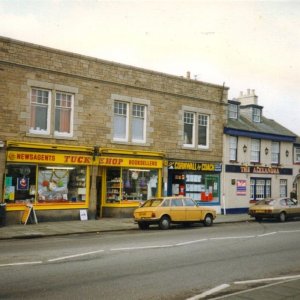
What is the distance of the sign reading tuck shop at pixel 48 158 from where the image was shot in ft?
68.9

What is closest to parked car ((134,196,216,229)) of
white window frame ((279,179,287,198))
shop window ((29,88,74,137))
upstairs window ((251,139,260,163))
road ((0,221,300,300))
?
Result: road ((0,221,300,300))

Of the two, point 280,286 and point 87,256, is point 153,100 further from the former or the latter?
point 280,286

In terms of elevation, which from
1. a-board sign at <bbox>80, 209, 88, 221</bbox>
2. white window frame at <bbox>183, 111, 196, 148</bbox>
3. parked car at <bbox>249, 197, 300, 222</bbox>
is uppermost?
white window frame at <bbox>183, 111, 196, 148</bbox>

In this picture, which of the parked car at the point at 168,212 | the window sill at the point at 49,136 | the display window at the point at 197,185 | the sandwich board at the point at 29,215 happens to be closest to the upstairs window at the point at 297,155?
the display window at the point at 197,185

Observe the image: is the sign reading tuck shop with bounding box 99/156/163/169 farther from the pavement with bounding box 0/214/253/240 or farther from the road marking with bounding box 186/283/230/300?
the road marking with bounding box 186/283/230/300

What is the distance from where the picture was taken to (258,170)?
1283 inches

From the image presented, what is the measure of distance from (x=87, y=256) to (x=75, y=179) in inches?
471

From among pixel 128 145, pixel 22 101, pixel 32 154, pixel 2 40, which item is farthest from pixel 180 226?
pixel 2 40

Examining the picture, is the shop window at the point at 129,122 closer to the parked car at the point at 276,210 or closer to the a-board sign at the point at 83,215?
the a-board sign at the point at 83,215

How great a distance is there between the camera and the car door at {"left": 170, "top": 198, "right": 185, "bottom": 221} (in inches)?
800

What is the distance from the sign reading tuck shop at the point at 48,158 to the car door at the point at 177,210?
218 inches

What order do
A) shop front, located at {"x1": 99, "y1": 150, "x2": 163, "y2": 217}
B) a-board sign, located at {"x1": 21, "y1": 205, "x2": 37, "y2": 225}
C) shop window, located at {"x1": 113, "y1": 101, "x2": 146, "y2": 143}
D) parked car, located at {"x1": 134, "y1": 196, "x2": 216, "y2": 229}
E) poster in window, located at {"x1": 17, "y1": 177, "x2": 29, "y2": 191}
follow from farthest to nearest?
shop window, located at {"x1": 113, "y1": 101, "x2": 146, "y2": 143}
shop front, located at {"x1": 99, "y1": 150, "x2": 163, "y2": 217}
poster in window, located at {"x1": 17, "y1": 177, "x2": 29, "y2": 191}
a-board sign, located at {"x1": 21, "y1": 205, "x2": 37, "y2": 225}
parked car, located at {"x1": 134, "y1": 196, "x2": 216, "y2": 229}

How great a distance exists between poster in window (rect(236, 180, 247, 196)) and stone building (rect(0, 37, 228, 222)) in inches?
68.7

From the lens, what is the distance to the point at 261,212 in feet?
84.0
